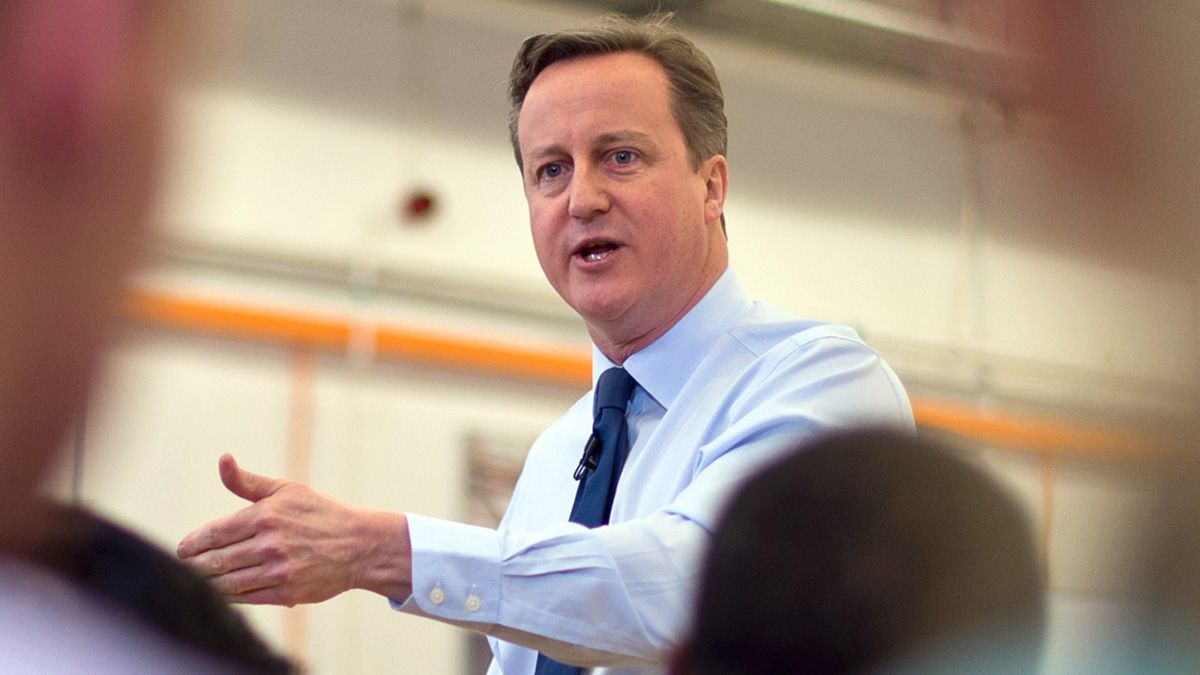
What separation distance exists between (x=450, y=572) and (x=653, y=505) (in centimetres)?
35

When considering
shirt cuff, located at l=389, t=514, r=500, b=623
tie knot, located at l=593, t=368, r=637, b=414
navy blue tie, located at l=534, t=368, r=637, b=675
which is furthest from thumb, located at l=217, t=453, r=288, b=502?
tie knot, located at l=593, t=368, r=637, b=414

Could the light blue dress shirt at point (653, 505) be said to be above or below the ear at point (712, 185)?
below

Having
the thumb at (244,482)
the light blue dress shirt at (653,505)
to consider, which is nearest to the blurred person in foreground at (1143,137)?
the light blue dress shirt at (653,505)

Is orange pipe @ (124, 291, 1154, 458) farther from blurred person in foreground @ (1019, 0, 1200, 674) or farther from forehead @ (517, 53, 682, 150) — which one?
forehead @ (517, 53, 682, 150)

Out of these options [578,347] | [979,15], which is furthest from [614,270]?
[578,347]

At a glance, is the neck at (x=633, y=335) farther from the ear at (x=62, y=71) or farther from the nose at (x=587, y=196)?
the ear at (x=62, y=71)

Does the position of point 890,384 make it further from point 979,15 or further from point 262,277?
point 262,277

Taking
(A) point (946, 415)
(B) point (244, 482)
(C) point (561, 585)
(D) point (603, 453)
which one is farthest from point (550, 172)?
(A) point (946, 415)

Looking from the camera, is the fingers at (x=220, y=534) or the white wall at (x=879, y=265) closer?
the white wall at (x=879, y=265)

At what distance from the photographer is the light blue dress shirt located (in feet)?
2.69

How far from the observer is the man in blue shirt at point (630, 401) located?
681mm

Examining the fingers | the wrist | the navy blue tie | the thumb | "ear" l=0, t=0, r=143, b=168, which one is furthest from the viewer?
the navy blue tie

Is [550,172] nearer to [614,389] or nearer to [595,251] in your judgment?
[595,251]

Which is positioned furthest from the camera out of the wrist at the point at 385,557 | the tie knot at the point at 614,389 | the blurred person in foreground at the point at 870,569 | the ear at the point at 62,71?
the tie knot at the point at 614,389
